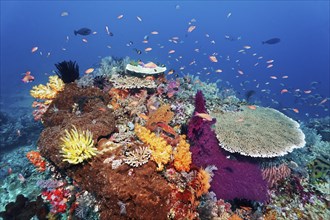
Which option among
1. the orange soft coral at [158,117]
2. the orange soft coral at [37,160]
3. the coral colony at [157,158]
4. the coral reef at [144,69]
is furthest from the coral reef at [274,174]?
the orange soft coral at [37,160]

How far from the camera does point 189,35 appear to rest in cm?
14712

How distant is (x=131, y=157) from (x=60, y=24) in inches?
6926

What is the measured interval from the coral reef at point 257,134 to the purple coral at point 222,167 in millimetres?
389

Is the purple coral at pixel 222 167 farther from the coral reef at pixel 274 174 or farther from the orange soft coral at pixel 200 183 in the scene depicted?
the orange soft coral at pixel 200 183

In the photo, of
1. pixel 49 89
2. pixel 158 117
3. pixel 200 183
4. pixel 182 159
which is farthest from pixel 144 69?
pixel 200 183

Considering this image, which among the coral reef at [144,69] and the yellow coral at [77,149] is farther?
the coral reef at [144,69]

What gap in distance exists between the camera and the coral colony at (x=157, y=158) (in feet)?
15.5

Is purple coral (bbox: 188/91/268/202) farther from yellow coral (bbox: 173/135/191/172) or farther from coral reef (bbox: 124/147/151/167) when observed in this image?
coral reef (bbox: 124/147/151/167)

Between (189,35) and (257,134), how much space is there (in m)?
148

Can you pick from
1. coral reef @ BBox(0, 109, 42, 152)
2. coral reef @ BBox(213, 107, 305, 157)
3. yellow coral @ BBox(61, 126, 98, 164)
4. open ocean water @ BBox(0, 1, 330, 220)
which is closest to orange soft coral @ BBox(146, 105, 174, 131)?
open ocean water @ BBox(0, 1, 330, 220)

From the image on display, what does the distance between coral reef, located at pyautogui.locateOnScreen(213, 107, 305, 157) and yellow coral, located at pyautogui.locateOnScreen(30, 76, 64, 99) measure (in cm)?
516

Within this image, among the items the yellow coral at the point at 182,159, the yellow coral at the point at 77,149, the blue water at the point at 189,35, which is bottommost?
the yellow coral at the point at 182,159

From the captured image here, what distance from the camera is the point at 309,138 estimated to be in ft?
35.0

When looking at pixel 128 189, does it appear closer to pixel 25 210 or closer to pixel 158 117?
pixel 158 117
